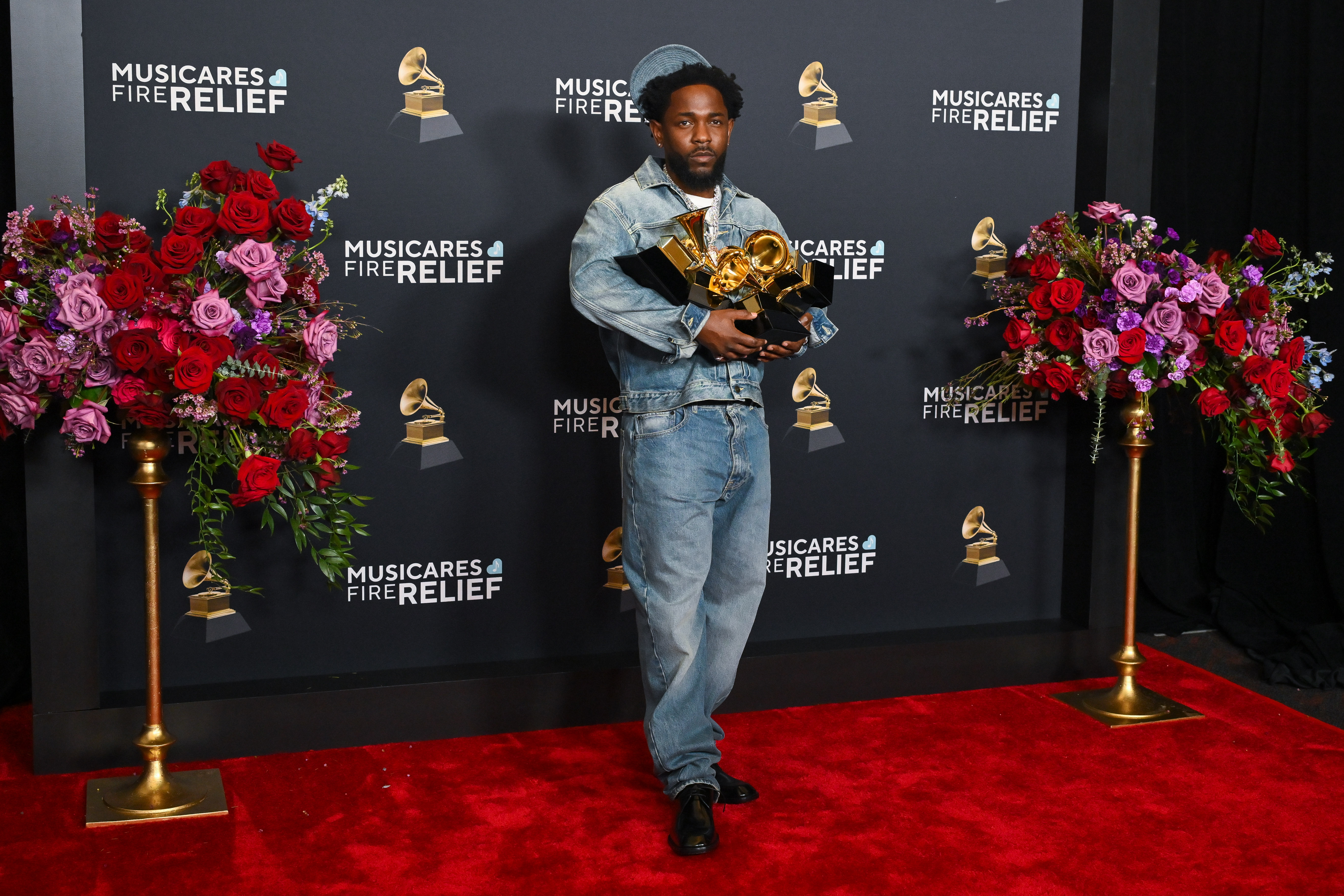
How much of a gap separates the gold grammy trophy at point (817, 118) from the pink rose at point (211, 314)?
1833 millimetres

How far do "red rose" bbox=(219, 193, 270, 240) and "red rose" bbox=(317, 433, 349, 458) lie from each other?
0.51 m

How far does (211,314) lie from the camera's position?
2691 mm

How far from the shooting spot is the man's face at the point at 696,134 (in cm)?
273

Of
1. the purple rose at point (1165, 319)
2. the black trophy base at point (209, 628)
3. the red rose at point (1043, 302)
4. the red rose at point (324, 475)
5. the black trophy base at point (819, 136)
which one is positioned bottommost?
the black trophy base at point (209, 628)

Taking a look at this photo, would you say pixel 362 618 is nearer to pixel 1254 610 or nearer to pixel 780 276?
pixel 780 276

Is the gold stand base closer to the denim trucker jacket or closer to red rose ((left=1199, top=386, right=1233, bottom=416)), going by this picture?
the denim trucker jacket

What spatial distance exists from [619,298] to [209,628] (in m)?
1.61

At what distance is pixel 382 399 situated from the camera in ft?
11.3

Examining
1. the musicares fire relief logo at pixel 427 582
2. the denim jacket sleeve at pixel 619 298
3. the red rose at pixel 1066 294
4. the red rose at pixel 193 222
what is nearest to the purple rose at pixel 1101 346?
the red rose at pixel 1066 294

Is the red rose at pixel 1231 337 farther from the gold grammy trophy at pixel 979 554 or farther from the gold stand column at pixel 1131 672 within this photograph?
the gold grammy trophy at pixel 979 554

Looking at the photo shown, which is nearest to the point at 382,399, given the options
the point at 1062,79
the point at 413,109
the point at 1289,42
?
the point at 413,109

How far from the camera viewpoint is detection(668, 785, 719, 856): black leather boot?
2707mm


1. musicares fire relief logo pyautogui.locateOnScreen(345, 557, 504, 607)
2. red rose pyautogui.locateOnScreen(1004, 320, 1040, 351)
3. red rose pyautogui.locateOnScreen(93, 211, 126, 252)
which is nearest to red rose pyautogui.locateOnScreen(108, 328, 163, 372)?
red rose pyautogui.locateOnScreen(93, 211, 126, 252)

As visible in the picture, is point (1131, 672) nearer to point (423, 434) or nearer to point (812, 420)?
point (812, 420)
